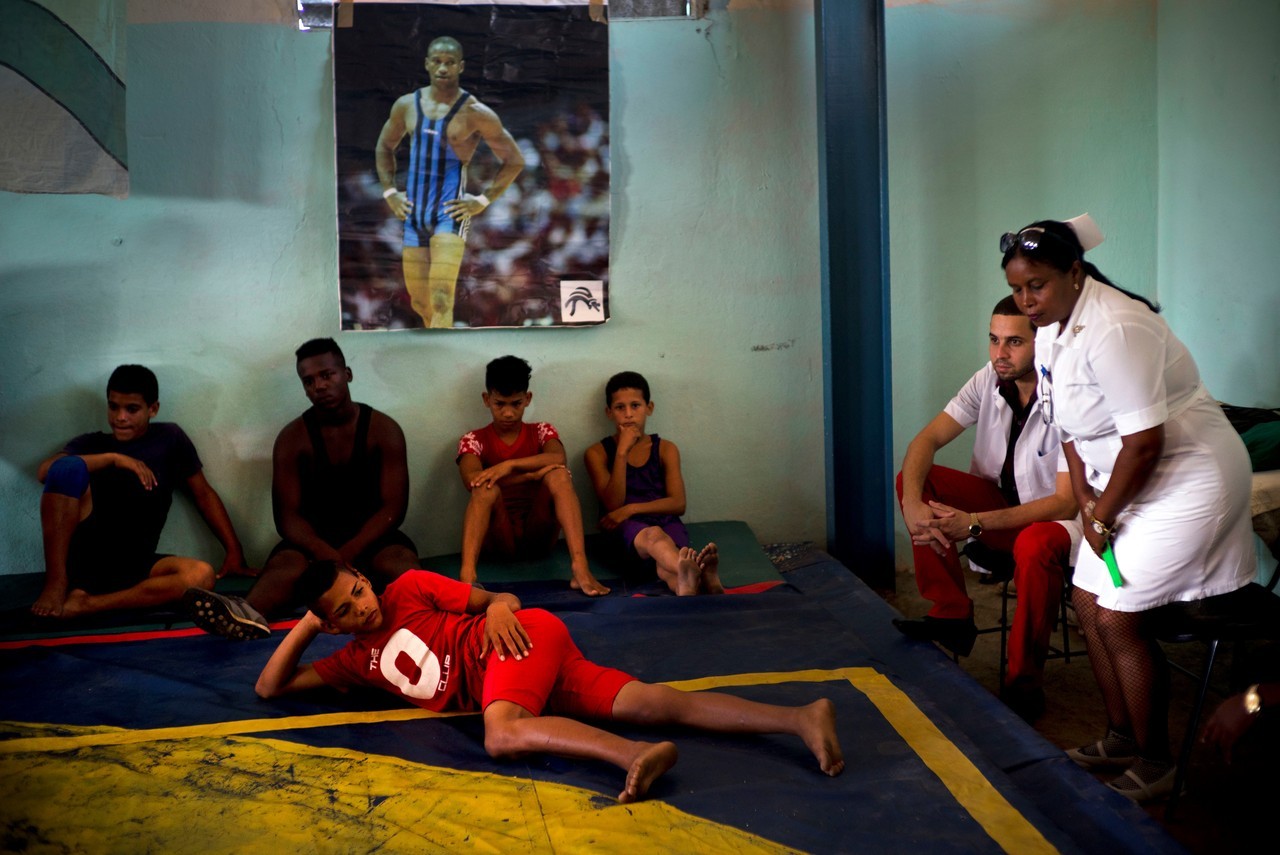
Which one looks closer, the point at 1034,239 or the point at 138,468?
the point at 1034,239

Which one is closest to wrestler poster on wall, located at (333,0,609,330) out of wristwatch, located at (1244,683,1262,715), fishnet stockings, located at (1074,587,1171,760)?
fishnet stockings, located at (1074,587,1171,760)

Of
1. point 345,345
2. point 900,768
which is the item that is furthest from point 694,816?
point 345,345

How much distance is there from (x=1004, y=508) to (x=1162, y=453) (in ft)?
3.54

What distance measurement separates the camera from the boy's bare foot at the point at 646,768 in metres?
2.43

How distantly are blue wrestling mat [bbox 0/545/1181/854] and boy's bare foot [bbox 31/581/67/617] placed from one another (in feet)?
1.36

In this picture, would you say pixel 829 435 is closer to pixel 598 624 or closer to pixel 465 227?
pixel 598 624

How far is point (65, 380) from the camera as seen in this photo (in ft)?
15.6

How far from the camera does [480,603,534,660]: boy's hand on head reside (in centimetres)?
281

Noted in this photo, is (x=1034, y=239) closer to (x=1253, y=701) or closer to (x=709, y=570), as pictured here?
(x=1253, y=701)

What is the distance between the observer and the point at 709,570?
4.04 meters

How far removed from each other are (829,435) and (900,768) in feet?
8.11

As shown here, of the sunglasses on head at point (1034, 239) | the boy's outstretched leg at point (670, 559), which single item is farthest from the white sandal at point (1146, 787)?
the boy's outstretched leg at point (670, 559)

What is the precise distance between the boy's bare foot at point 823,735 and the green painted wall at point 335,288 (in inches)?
101

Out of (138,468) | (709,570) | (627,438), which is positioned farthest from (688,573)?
(138,468)
